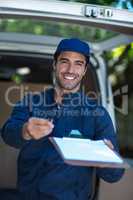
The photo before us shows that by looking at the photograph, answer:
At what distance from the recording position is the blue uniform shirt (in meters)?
3.23

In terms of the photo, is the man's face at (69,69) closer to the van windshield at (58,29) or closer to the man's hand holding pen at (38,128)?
the man's hand holding pen at (38,128)

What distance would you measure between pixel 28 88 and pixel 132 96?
2.65 metres

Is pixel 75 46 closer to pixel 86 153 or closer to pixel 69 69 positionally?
pixel 69 69

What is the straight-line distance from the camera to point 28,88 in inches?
209

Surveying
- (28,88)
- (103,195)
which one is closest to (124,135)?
(28,88)

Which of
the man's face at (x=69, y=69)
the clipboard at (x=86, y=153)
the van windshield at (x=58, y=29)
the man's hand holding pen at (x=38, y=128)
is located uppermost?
the van windshield at (x=58, y=29)

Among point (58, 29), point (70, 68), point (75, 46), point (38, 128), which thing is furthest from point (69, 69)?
point (58, 29)

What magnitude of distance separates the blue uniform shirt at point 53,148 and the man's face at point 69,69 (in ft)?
→ 0.24

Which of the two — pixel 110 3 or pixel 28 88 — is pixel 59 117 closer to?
pixel 110 3

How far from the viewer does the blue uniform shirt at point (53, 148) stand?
323 cm

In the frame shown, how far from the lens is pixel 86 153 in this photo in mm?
3012

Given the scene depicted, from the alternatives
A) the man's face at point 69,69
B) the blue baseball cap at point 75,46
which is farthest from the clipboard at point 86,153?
the blue baseball cap at point 75,46

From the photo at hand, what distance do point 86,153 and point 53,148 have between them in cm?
29

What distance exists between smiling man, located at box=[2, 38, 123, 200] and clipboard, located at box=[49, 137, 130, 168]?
0.09 meters
